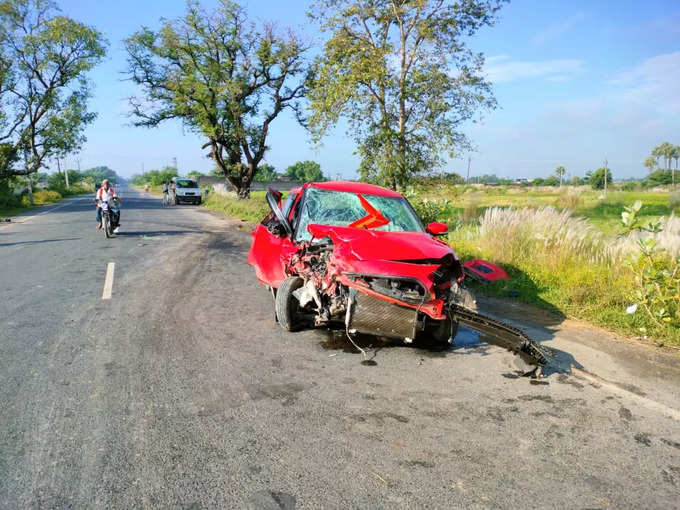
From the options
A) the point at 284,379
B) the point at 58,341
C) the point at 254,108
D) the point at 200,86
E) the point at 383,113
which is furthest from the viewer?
the point at 254,108

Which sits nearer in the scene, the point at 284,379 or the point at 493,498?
Answer: the point at 493,498

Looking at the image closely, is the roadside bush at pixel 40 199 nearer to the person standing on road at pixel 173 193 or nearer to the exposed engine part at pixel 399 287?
the person standing on road at pixel 173 193

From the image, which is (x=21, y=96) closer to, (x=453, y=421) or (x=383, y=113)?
(x=383, y=113)

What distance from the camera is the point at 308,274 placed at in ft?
16.3

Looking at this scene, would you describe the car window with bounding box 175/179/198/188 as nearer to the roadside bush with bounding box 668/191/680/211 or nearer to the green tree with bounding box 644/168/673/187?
the roadside bush with bounding box 668/191/680/211

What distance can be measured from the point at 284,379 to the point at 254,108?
30.9 metres

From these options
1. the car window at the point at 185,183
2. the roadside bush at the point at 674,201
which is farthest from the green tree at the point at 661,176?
the car window at the point at 185,183

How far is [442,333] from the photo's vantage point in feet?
16.0

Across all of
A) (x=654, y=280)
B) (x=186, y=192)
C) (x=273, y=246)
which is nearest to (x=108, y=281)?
(x=273, y=246)

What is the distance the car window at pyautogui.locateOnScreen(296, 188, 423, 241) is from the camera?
5.62 meters

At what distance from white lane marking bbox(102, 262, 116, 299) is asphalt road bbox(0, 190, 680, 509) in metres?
0.73

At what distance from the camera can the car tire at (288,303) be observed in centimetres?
509

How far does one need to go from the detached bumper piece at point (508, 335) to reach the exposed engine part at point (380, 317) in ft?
1.66

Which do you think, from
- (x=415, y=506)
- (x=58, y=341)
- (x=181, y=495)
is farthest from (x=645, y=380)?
(x=58, y=341)
